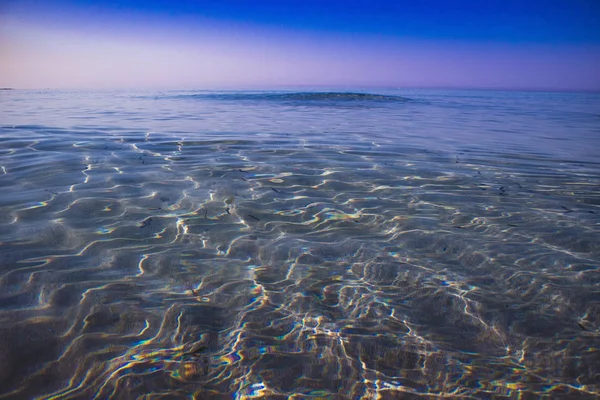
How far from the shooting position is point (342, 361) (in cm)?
192

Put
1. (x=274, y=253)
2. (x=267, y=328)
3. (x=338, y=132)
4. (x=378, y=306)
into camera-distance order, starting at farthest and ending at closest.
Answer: (x=338, y=132) < (x=274, y=253) < (x=378, y=306) < (x=267, y=328)

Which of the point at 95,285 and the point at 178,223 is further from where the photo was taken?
the point at 178,223

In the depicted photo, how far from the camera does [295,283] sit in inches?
105

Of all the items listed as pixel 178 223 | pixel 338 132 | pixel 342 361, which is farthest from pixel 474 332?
pixel 338 132

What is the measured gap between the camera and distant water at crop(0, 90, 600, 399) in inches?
71.4

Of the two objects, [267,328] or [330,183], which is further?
[330,183]

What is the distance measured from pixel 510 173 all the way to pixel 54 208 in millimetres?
6954

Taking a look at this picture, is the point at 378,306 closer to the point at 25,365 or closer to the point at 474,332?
the point at 474,332

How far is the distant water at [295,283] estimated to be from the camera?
1.81m

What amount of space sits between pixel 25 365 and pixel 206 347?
0.95 meters

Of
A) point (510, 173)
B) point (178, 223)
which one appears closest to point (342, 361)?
point (178, 223)

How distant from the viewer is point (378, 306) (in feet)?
Result: 7.89

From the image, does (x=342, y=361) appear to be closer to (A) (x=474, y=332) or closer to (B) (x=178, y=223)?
(A) (x=474, y=332)

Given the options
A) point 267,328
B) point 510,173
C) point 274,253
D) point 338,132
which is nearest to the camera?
point 267,328
